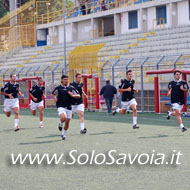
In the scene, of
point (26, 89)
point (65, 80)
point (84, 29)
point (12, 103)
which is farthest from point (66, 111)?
point (84, 29)

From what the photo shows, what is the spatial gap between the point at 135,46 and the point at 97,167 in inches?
1119

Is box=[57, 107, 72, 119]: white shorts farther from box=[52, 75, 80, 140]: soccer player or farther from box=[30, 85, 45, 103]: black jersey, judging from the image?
box=[30, 85, 45, 103]: black jersey

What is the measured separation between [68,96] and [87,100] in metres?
18.2

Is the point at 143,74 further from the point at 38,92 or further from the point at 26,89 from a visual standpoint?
the point at 38,92

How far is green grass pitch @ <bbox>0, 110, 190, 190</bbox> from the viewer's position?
9.08 m

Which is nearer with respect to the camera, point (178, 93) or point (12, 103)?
point (178, 93)

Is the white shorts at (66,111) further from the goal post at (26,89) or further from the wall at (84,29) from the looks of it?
the wall at (84,29)

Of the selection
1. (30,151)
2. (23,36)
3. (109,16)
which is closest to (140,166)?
(30,151)

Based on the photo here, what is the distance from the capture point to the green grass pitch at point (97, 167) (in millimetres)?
9078

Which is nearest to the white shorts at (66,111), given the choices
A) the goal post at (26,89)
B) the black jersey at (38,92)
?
the black jersey at (38,92)

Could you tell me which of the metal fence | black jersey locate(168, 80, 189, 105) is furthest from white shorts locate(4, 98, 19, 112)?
the metal fence

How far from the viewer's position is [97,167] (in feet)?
34.7

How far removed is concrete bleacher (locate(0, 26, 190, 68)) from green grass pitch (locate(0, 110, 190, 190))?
1589cm

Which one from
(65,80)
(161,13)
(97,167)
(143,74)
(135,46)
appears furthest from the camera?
(161,13)
